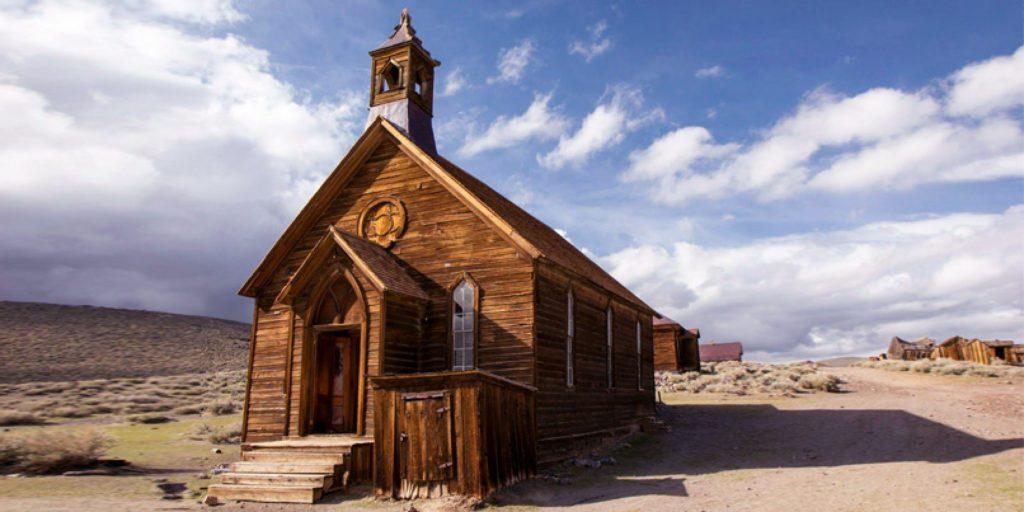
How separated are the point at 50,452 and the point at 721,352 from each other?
5058cm

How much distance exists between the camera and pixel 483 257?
1571 cm

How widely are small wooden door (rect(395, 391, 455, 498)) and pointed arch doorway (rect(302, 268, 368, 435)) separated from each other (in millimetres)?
2352

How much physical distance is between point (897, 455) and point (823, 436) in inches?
124

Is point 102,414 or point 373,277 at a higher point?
point 373,277

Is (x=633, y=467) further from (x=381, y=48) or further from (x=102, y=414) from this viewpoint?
(x=102, y=414)

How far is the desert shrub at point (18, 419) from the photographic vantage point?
88.1 ft

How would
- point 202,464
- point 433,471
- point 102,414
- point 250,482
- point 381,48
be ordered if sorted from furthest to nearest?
point 102,414 < point 381,48 < point 202,464 < point 250,482 < point 433,471

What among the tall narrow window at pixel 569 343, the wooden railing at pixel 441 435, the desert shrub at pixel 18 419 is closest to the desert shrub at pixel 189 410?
the desert shrub at pixel 18 419

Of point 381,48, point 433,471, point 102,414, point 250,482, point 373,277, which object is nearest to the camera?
point 433,471

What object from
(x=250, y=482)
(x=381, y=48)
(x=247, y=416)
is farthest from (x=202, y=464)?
(x=381, y=48)

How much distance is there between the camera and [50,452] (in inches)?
603

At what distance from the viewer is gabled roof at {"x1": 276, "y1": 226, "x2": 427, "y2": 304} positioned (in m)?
14.7

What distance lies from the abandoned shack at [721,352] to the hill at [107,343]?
135 ft

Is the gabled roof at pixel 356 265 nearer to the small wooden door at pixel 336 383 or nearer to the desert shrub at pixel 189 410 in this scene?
the small wooden door at pixel 336 383
